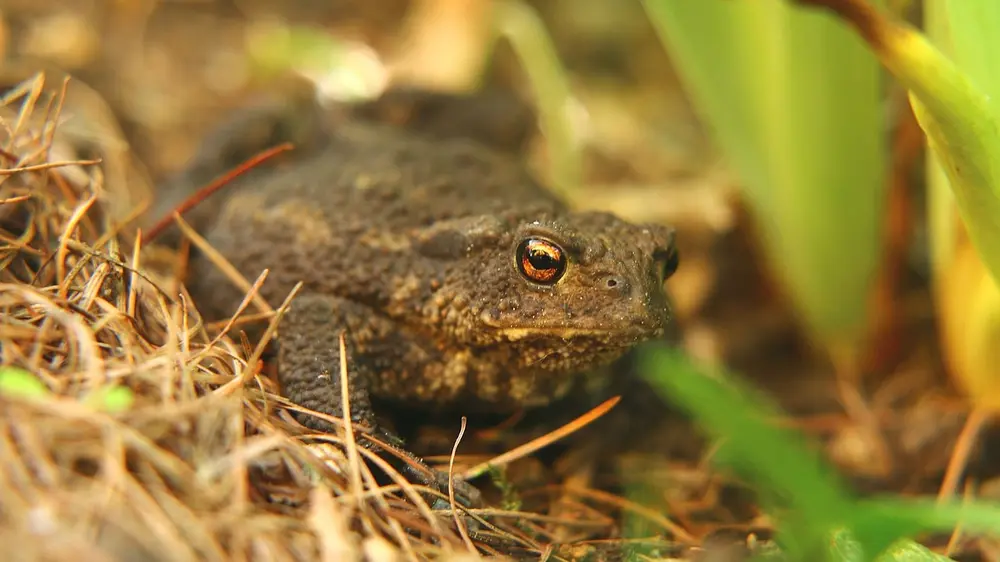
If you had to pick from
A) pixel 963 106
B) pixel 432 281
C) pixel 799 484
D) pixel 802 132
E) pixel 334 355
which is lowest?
pixel 334 355

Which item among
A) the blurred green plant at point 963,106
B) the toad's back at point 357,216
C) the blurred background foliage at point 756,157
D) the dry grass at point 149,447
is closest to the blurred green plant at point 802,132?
the blurred background foliage at point 756,157

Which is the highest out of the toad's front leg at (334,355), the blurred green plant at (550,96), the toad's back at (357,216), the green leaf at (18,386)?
the blurred green plant at (550,96)

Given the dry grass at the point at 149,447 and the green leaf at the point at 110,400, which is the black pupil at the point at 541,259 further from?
the green leaf at the point at 110,400

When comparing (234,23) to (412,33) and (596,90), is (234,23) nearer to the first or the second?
(412,33)

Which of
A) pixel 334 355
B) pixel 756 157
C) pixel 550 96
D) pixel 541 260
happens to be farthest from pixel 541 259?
pixel 550 96

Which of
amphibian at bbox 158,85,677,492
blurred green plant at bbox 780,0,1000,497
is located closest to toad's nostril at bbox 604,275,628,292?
amphibian at bbox 158,85,677,492

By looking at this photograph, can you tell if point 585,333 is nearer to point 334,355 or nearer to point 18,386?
point 334,355

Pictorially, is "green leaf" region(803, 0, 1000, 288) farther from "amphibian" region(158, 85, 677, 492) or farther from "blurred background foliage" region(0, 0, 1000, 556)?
"amphibian" region(158, 85, 677, 492)

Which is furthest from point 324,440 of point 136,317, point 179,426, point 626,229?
point 626,229
